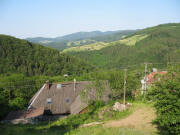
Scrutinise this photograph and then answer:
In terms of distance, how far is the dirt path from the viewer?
35.7 ft

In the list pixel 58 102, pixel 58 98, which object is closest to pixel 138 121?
pixel 58 102

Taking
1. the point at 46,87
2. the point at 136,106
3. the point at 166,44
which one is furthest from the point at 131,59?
the point at 136,106

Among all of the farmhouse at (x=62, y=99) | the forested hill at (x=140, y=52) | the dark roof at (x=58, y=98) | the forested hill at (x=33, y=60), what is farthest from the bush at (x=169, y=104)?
the forested hill at (x=140, y=52)

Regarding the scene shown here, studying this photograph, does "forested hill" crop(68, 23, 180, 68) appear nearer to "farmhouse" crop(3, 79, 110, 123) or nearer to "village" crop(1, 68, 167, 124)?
"farmhouse" crop(3, 79, 110, 123)

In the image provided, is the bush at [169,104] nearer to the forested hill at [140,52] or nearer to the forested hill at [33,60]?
the forested hill at [33,60]

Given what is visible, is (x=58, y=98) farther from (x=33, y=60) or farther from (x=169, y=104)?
(x=33, y=60)

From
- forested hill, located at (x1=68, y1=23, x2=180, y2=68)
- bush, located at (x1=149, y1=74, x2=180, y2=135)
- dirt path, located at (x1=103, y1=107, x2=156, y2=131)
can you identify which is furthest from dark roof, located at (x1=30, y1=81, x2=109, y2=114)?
forested hill, located at (x1=68, y1=23, x2=180, y2=68)

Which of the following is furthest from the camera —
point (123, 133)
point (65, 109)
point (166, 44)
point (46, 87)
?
point (166, 44)

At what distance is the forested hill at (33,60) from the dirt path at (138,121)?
65.1 meters

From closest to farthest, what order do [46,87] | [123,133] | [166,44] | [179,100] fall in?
[179,100] < [123,133] < [46,87] < [166,44]

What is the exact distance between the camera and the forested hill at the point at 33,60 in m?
81.8

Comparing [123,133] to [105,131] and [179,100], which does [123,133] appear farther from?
[179,100]

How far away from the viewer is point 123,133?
9383 millimetres

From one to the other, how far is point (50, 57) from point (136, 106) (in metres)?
81.5
